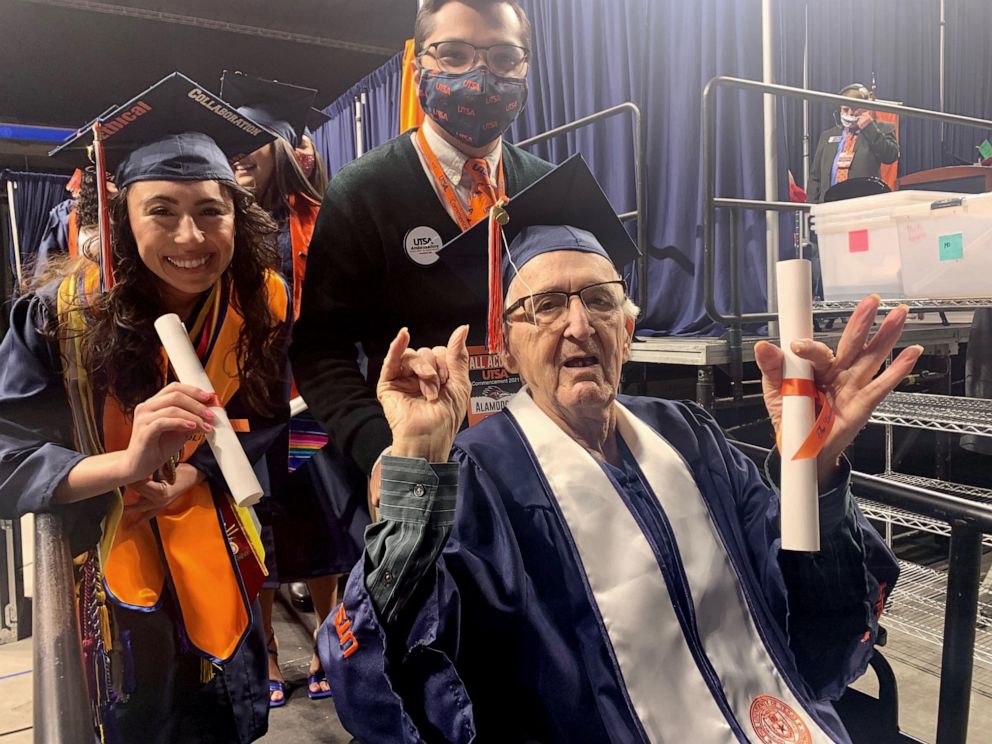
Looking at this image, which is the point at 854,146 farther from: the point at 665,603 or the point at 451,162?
the point at 665,603

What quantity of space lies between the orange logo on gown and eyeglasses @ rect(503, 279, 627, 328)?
0.59 m

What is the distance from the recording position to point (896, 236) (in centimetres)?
127

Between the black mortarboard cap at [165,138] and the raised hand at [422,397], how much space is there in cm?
34

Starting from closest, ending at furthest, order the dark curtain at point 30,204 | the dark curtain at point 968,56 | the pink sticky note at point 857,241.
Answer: the dark curtain at point 30,204 < the pink sticky note at point 857,241 < the dark curtain at point 968,56

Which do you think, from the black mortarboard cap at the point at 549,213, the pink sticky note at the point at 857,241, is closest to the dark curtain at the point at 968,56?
the pink sticky note at the point at 857,241

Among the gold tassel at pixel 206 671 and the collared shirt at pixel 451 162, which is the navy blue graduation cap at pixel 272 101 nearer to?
the collared shirt at pixel 451 162

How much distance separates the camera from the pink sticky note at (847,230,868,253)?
4.25ft

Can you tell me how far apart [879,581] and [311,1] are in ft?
3.99

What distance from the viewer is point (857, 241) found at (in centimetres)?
130

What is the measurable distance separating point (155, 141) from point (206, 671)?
2.35ft

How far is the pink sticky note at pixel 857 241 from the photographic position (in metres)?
1.29

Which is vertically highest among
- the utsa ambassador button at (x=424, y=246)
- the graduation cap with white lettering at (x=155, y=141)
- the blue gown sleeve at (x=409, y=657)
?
the graduation cap with white lettering at (x=155, y=141)

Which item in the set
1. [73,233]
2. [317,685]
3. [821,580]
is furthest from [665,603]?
[73,233]

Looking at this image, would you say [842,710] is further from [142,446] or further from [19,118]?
[19,118]
